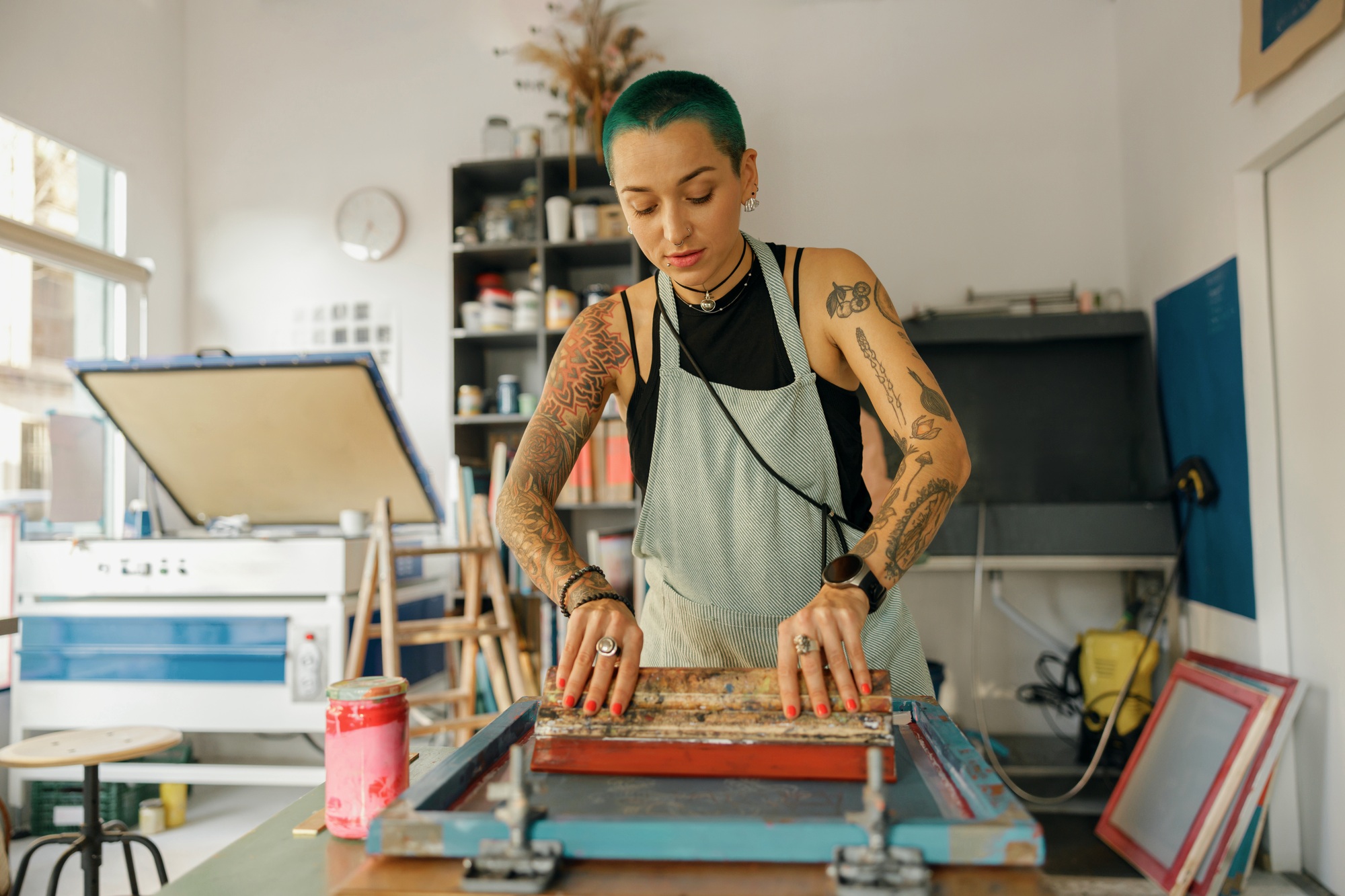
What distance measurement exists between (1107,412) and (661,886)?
331 centimetres

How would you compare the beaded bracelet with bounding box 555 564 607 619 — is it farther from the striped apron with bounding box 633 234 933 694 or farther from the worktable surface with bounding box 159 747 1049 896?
the worktable surface with bounding box 159 747 1049 896

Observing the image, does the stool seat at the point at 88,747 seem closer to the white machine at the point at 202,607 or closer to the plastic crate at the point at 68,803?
the white machine at the point at 202,607

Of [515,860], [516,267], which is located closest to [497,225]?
[516,267]

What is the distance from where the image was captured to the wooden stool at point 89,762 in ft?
6.41

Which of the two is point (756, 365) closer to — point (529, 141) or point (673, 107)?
point (673, 107)

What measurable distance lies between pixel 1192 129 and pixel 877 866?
10.1ft

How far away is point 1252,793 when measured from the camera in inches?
89.4

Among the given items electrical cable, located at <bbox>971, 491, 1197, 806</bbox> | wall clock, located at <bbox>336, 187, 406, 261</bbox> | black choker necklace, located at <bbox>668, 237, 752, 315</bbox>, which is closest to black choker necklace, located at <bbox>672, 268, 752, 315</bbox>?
black choker necklace, located at <bbox>668, 237, 752, 315</bbox>

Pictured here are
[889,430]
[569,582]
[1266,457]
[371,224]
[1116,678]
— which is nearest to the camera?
[569,582]

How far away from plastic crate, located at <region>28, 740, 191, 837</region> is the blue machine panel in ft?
1.33

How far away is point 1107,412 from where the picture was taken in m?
3.38

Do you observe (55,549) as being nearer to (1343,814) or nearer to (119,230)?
(119,230)

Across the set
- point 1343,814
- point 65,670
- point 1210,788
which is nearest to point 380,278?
point 65,670

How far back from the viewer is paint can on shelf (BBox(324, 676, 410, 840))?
845mm
